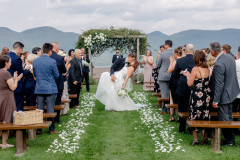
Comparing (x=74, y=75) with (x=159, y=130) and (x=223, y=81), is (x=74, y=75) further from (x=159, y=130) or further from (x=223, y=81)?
(x=223, y=81)

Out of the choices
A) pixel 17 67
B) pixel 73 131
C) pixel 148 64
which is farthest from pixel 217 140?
pixel 148 64

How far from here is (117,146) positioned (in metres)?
6.32

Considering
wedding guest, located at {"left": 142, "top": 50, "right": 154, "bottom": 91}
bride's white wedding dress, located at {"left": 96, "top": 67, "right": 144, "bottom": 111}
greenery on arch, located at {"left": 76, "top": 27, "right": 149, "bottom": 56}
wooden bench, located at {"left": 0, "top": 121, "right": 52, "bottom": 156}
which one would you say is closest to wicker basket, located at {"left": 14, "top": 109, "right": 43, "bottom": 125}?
wooden bench, located at {"left": 0, "top": 121, "right": 52, "bottom": 156}

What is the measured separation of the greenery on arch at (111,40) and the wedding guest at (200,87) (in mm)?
14403

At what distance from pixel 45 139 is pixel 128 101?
448cm

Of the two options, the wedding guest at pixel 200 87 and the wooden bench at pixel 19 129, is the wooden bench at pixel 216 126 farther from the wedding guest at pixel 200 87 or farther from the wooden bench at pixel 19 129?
the wooden bench at pixel 19 129

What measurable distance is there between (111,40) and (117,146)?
15.6 m

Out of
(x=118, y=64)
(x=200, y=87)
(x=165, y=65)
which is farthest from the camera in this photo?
(x=118, y=64)

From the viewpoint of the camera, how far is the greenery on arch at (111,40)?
2023 centimetres

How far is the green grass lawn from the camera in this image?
5605 mm

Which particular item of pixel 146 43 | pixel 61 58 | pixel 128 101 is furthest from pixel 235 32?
pixel 61 58

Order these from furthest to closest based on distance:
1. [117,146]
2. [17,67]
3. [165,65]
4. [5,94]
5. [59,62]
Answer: [165,65] → [59,62] → [17,67] → [117,146] → [5,94]

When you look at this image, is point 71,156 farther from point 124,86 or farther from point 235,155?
point 124,86

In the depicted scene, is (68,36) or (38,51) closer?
(38,51)
